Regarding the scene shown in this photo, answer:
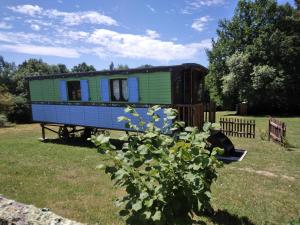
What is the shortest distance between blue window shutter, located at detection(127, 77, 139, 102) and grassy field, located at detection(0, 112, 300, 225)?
9.94 feet

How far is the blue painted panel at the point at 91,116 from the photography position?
41.9ft

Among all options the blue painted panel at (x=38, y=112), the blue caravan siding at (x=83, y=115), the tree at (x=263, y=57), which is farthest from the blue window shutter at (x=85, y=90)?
the tree at (x=263, y=57)

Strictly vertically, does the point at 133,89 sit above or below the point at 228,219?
above

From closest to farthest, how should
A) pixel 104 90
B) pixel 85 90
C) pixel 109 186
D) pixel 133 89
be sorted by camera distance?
pixel 109 186 → pixel 133 89 → pixel 104 90 → pixel 85 90

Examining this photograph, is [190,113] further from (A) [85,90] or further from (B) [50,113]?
(B) [50,113]

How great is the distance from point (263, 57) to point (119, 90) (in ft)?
Result: 74.5

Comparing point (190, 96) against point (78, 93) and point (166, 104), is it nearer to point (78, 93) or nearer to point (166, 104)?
point (166, 104)

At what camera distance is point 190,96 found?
11.6 meters

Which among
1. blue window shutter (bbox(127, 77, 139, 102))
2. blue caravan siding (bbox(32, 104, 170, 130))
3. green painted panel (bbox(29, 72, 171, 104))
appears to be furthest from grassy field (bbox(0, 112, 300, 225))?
green painted panel (bbox(29, 72, 171, 104))

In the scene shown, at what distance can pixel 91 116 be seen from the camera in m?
13.0

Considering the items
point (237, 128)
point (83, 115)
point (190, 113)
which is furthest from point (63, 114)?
point (237, 128)

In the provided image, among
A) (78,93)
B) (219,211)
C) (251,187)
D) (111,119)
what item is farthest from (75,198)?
(78,93)

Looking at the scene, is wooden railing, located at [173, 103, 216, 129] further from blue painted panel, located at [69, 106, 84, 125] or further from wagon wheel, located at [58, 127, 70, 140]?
wagon wheel, located at [58, 127, 70, 140]

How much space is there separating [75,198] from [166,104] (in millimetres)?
5322
